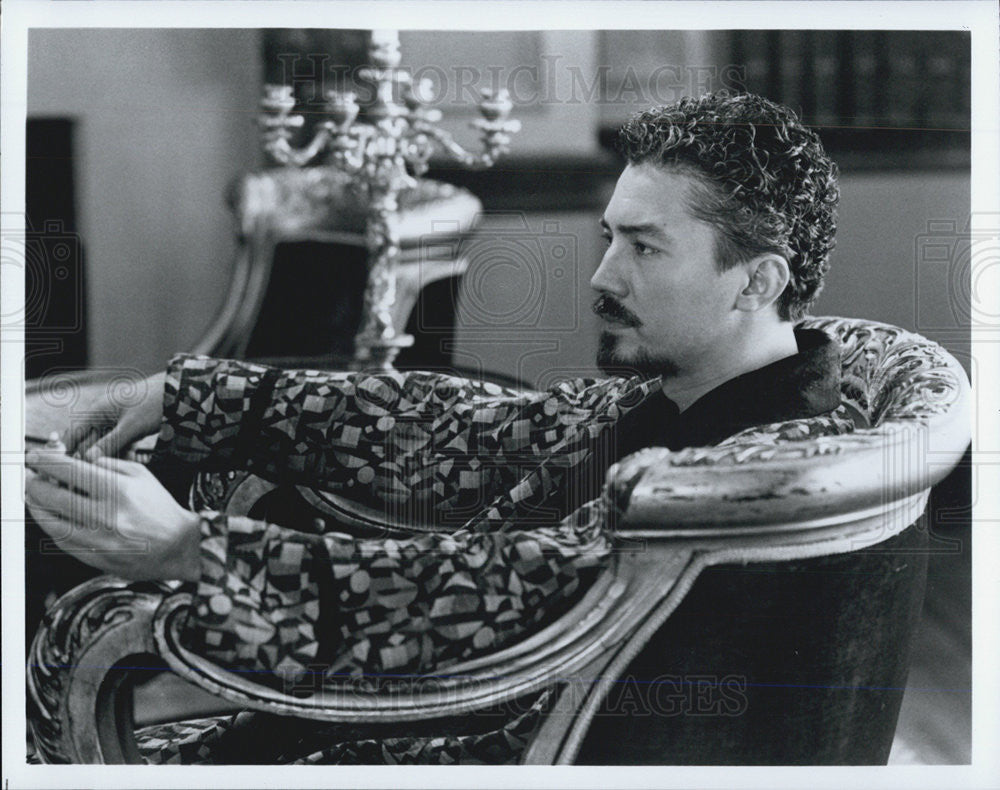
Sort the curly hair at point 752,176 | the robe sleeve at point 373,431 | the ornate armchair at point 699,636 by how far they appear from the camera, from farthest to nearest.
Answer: the robe sleeve at point 373,431
the curly hair at point 752,176
the ornate armchair at point 699,636

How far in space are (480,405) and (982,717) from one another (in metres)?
0.62

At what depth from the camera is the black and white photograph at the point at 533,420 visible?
3.45 ft

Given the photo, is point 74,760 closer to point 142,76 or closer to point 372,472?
point 372,472

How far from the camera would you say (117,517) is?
3.54ft

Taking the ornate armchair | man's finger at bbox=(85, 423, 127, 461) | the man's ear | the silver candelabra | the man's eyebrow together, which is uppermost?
the silver candelabra

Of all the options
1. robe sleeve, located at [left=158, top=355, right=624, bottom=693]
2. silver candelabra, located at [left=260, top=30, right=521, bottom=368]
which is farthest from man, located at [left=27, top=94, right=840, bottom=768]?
silver candelabra, located at [left=260, top=30, right=521, bottom=368]

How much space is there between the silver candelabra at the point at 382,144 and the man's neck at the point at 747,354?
377 mm

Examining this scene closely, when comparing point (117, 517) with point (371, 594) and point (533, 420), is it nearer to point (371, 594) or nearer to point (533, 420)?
point (371, 594)

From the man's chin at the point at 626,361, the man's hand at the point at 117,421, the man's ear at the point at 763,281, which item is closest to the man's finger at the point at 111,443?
the man's hand at the point at 117,421

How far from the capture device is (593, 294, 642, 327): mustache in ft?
3.84

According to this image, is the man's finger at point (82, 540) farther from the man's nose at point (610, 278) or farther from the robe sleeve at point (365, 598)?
the man's nose at point (610, 278)

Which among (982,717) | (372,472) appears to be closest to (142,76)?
(372,472)

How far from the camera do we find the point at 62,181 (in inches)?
50.5

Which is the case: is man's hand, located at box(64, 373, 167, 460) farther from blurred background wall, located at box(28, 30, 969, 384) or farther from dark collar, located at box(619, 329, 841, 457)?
dark collar, located at box(619, 329, 841, 457)
